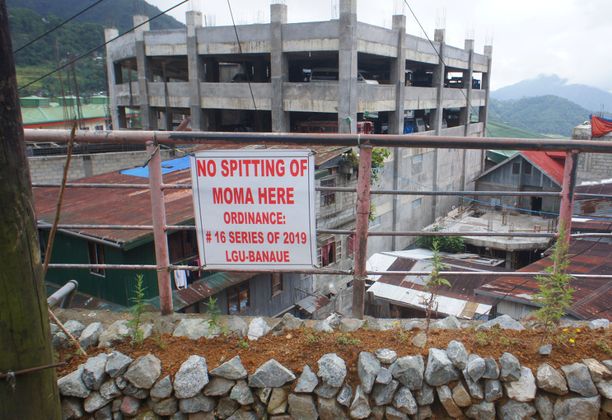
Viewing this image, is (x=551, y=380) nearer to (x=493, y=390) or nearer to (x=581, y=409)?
(x=581, y=409)

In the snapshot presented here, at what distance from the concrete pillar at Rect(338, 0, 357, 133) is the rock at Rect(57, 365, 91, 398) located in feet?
59.9

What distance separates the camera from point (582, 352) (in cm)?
270

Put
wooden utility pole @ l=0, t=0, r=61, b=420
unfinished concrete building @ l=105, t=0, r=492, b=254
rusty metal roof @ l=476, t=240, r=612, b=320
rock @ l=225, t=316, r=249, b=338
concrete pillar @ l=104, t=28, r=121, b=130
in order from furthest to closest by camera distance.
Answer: concrete pillar @ l=104, t=28, r=121, b=130 → unfinished concrete building @ l=105, t=0, r=492, b=254 → rusty metal roof @ l=476, t=240, r=612, b=320 → rock @ l=225, t=316, r=249, b=338 → wooden utility pole @ l=0, t=0, r=61, b=420

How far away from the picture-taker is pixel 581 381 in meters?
2.56

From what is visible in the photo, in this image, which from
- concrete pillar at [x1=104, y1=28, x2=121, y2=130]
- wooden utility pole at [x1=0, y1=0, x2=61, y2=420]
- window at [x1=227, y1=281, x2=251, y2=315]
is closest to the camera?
wooden utility pole at [x1=0, y1=0, x2=61, y2=420]

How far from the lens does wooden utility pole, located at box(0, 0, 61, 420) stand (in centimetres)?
179

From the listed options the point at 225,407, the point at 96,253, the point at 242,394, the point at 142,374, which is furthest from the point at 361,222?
the point at 96,253

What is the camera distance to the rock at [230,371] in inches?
102

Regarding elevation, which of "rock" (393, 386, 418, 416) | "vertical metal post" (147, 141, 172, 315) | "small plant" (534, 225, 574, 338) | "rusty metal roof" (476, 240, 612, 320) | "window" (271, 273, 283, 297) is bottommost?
"window" (271, 273, 283, 297)

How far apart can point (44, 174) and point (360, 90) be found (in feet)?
43.6

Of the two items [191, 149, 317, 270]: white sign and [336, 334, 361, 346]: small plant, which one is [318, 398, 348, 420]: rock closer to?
[336, 334, 361, 346]: small plant

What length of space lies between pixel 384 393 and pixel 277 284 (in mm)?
13214

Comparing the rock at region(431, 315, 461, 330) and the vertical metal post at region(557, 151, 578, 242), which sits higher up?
the vertical metal post at region(557, 151, 578, 242)

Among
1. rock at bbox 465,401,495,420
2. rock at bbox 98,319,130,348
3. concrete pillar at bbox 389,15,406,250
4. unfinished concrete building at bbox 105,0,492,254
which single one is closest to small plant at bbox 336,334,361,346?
rock at bbox 465,401,495,420
